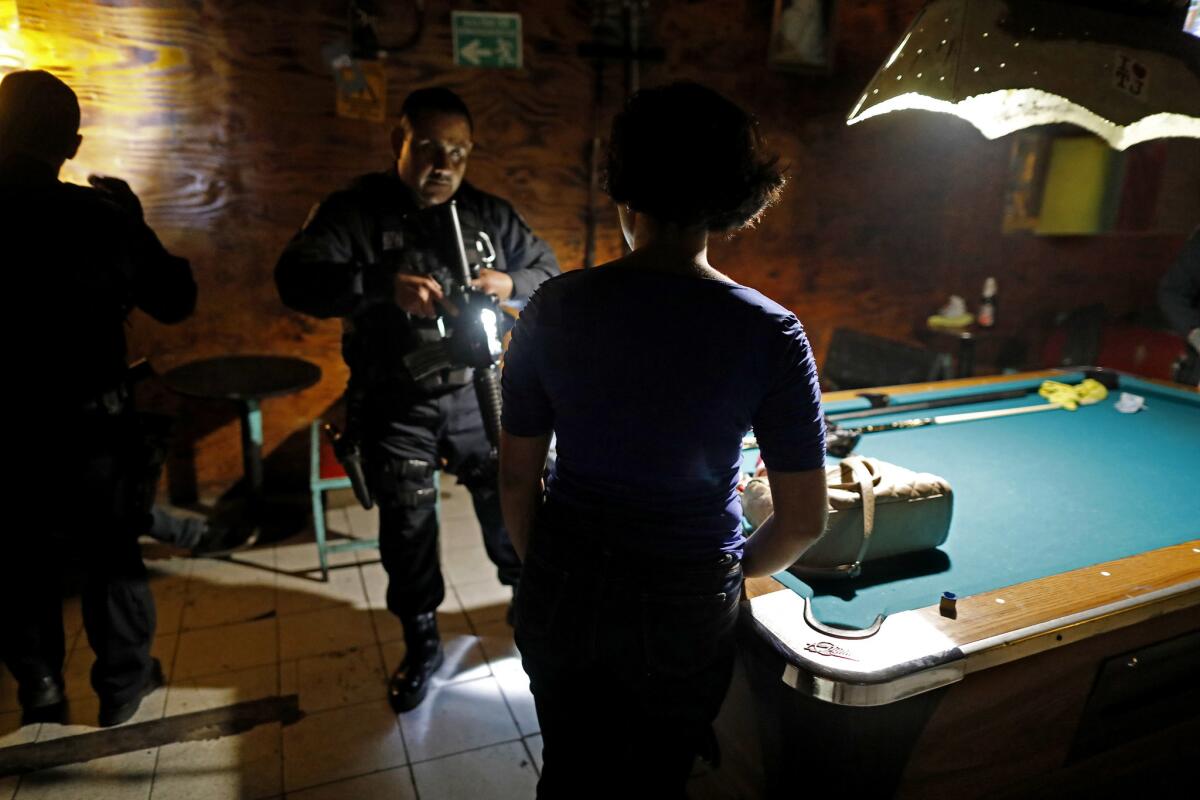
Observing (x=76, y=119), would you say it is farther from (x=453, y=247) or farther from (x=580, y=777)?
(x=580, y=777)

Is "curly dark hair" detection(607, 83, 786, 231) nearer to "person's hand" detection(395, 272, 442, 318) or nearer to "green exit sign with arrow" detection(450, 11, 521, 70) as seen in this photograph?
"person's hand" detection(395, 272, 442, 318)

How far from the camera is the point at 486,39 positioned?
360cm

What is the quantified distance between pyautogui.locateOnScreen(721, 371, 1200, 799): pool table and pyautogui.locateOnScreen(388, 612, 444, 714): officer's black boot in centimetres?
120

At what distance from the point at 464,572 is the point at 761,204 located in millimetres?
2498

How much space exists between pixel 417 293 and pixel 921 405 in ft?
5.91

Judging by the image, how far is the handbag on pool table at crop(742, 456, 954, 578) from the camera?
1.37 m

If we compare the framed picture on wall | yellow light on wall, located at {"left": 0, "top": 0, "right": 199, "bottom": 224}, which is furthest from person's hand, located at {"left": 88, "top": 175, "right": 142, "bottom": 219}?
the framed picture on wall

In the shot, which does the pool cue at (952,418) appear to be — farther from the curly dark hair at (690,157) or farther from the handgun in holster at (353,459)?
the handgun in holster at (353,459)

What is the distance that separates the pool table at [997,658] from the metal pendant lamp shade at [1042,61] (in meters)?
0.91

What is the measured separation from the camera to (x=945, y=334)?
496 centimetres

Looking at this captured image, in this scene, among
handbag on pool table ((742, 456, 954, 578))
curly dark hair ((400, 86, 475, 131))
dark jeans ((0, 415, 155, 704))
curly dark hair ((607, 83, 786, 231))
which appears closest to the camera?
curly dark hair ((607, 83, 786, 231))

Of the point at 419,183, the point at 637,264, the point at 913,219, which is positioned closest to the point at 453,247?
the point at 419,183

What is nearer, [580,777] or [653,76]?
[580,777]

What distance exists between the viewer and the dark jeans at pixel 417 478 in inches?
89.0
